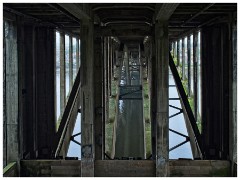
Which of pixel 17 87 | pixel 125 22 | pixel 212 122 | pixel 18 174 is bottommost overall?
pixel 18 174

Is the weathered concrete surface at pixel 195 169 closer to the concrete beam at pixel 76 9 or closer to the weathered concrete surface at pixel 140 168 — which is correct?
the weathered concrete surface at pixel 140 168

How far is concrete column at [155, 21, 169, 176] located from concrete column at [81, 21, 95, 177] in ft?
7.77

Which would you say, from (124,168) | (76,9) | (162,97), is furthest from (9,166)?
(76,9)

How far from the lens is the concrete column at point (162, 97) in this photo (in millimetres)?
14266


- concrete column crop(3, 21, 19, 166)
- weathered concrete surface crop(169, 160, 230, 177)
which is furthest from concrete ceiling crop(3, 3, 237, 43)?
weathered concrete surface crop(169, 160, 230, 177)

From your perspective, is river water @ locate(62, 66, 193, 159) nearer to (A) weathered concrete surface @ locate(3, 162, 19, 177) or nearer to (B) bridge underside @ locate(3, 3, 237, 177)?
(B) bridge underside @ locate(3, 3, 237, 177)

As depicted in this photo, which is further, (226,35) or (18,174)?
(226,35)

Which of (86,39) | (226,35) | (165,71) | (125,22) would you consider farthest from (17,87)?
(226,35)

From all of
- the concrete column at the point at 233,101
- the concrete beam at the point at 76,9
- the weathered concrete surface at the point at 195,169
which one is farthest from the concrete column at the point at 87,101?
the concrete column at the point at 233,101

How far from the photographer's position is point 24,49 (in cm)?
1620

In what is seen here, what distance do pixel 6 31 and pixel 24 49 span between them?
6.64ft

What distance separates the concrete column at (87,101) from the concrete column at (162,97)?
2367 mm

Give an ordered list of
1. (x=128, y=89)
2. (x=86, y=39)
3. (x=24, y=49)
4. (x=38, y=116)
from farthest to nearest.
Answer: (x=128, y=89) → (x=38, y=116) → (x=24, y=49) → (x=86, y=39)

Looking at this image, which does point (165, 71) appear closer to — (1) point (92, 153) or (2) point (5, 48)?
(1) point (92, 153)
